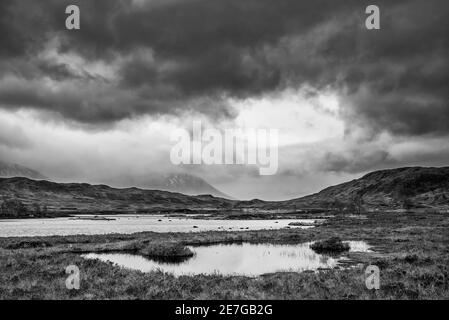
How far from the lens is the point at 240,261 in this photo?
1395 inches

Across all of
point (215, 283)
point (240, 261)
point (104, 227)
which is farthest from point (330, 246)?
point (104, 227)

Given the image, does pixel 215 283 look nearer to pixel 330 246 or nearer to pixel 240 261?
pixel 240 261

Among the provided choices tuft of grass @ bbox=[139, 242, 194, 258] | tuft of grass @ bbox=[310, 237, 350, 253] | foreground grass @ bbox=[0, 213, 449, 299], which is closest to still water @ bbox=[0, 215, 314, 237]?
tuft of grass @ bbox=[139, 242, 194, 258]

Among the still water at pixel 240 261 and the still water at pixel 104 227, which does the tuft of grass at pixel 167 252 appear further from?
the still water at pixel 104 227

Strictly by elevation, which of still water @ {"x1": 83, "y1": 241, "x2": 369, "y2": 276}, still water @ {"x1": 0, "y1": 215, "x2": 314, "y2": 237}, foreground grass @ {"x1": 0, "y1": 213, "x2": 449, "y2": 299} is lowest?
still water @ {"x1": 0, "y1": 215, "x2": 314, "y2": 237}

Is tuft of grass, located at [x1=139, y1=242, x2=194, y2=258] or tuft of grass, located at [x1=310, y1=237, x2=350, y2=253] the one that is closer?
tuft of grass, located at [x1=139, y1=242, x2=194, y2=258]

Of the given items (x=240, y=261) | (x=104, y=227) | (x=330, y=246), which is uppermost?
(x=330, y=246)

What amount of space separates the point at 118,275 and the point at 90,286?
3934mm

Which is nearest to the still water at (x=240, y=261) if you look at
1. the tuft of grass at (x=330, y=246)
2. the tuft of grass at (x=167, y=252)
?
the tuft of grass at (x=330, y=246)

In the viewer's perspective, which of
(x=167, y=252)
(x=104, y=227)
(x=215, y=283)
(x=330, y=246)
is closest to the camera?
(x=215, y=283)

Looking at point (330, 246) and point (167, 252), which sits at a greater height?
point (330, 246)

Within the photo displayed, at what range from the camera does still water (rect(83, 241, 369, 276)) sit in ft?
101

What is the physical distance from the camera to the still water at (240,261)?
101ft

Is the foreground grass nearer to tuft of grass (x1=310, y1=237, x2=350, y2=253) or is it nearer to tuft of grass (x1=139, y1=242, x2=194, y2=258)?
tuft of grass (x1=310, y1=237, x2=350, y2=253)
